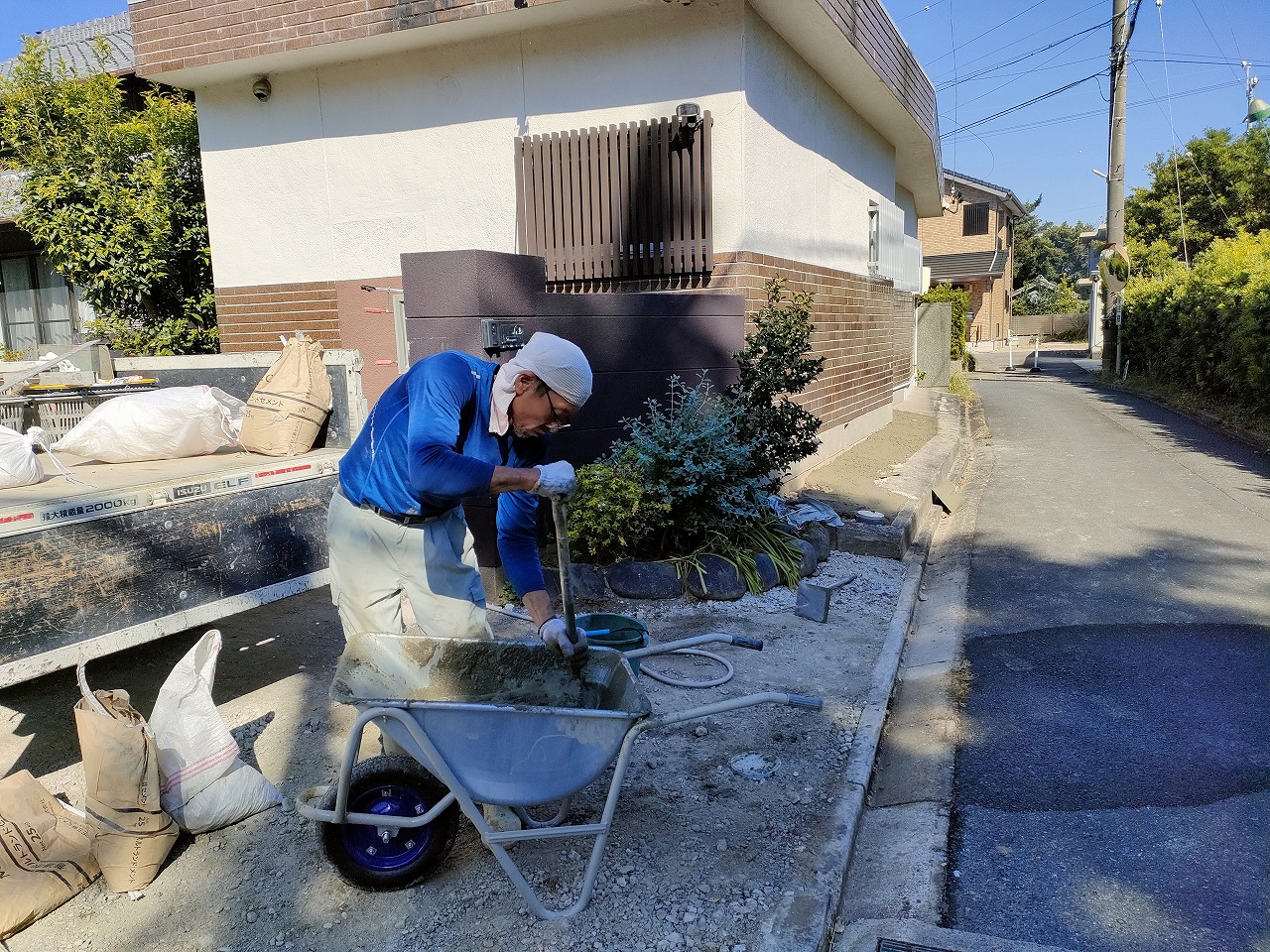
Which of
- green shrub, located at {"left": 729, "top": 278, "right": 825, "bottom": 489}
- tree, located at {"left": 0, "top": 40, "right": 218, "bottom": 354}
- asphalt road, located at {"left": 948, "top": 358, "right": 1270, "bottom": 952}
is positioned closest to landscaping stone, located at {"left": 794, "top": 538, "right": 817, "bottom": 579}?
green shrub, located at {"left": 729, "top": 278, "right": 825, "bottom": 489}

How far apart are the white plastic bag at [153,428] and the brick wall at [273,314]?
512cm

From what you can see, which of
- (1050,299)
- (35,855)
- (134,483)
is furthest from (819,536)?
(1050,299)

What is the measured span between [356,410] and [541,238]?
13.1 ft

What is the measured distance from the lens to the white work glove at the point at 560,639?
3.08m

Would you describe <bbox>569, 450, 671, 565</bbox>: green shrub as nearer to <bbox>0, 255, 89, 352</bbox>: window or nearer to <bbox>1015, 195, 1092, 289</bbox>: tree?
<bbox>0, 255, 89, 352</bbox>: window

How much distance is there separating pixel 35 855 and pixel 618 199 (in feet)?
21.0

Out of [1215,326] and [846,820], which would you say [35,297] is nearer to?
[846,820]

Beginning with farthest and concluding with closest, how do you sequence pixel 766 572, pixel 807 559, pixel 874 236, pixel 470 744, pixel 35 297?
pixel 35 297
pixel 874 236
pixel 807 559
pixel 766 572
pixel 470 744

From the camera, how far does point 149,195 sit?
10.3 metres

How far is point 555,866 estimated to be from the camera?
319 cm

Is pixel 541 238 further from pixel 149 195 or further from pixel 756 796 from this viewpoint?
pixel 756 796

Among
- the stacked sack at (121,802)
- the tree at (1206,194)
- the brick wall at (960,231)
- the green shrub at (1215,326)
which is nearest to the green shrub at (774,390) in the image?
the stacked sack at (121,802)

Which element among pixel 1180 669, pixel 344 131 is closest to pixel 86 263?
pixel 344 131

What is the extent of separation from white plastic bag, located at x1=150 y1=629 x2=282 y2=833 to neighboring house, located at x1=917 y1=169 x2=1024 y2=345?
139ft
